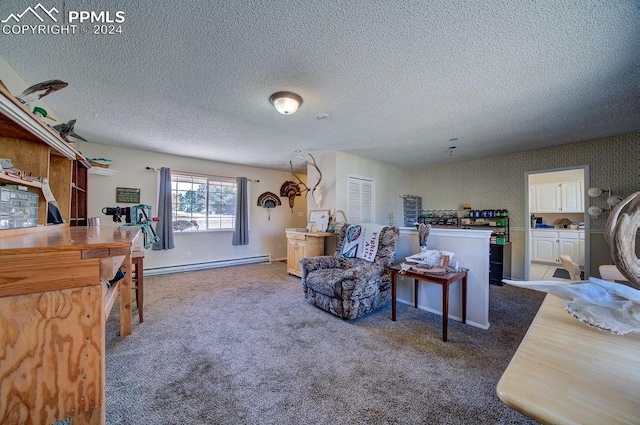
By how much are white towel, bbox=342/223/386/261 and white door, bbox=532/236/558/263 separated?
4891 mm

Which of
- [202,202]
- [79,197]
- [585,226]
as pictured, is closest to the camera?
[79,197]

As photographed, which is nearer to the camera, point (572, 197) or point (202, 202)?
point (202, 202)

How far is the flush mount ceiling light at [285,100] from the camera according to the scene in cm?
223

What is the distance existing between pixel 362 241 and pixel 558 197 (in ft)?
17.7

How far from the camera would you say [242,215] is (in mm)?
5285

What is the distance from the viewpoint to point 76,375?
85 cm

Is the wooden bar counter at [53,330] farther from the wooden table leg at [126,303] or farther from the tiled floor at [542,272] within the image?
the tiled floor at [542,272]

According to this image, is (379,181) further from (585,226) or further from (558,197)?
(558,197)

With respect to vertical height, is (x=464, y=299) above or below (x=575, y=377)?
below

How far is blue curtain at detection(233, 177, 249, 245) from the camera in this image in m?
5.24

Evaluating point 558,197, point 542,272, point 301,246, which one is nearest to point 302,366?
point 301,246

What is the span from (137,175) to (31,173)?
2943 mm

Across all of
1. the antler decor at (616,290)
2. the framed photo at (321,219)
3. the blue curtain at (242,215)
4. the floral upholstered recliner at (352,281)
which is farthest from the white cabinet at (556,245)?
the blue curtain at (242,215)

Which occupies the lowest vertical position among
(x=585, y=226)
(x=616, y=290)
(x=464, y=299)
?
(x=464, y=299)
